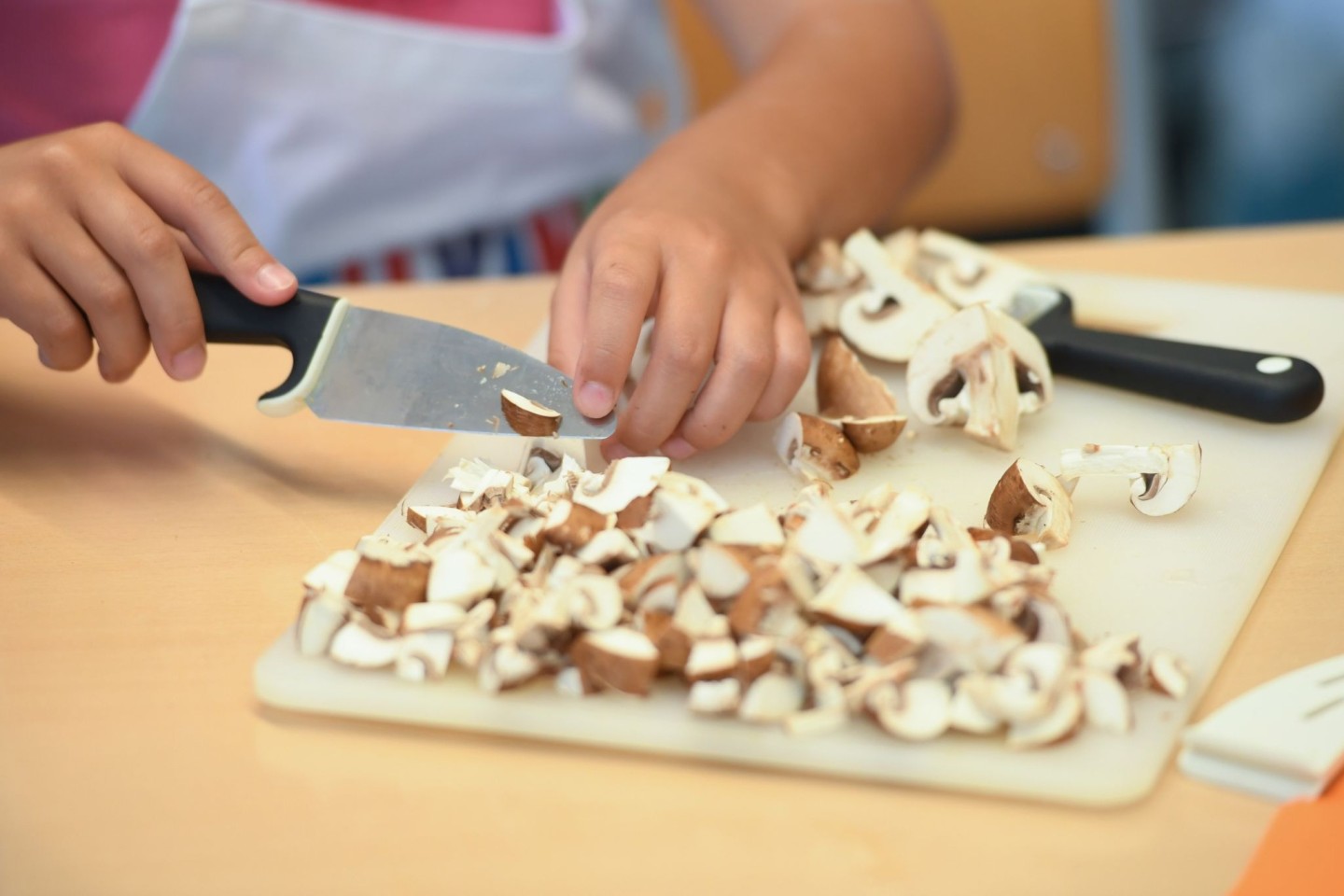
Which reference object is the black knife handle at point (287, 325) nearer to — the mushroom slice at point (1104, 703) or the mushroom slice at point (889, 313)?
the mushroom slice at point (889, 313)

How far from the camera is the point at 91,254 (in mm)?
822

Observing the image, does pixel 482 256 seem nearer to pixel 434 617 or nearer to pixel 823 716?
pixel 434 617

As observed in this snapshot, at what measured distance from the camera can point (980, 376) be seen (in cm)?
82

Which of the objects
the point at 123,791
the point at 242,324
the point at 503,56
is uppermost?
the point at 503,56

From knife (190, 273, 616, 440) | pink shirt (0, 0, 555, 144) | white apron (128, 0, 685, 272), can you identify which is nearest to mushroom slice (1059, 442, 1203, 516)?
knife (190, 273, 616, 440)

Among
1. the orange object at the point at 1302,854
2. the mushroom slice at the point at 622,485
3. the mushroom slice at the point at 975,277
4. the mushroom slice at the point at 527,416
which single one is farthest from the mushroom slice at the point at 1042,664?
the mushroom slice at the point at 975,277

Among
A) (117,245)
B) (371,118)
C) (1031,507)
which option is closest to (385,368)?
(117,245)

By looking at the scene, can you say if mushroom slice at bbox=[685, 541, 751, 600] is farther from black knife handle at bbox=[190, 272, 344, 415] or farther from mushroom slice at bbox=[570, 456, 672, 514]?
black knife handle at bbox=[190, 272, 344, 415]

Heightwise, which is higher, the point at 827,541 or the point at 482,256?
the point at 827,541

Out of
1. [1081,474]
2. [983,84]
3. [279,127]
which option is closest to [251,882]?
[1081,474]

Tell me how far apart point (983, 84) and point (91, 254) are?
1.28 meters

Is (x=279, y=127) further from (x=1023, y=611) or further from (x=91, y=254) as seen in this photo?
(x=1023, y=611)

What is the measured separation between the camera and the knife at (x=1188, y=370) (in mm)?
817

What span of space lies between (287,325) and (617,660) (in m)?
0.36
